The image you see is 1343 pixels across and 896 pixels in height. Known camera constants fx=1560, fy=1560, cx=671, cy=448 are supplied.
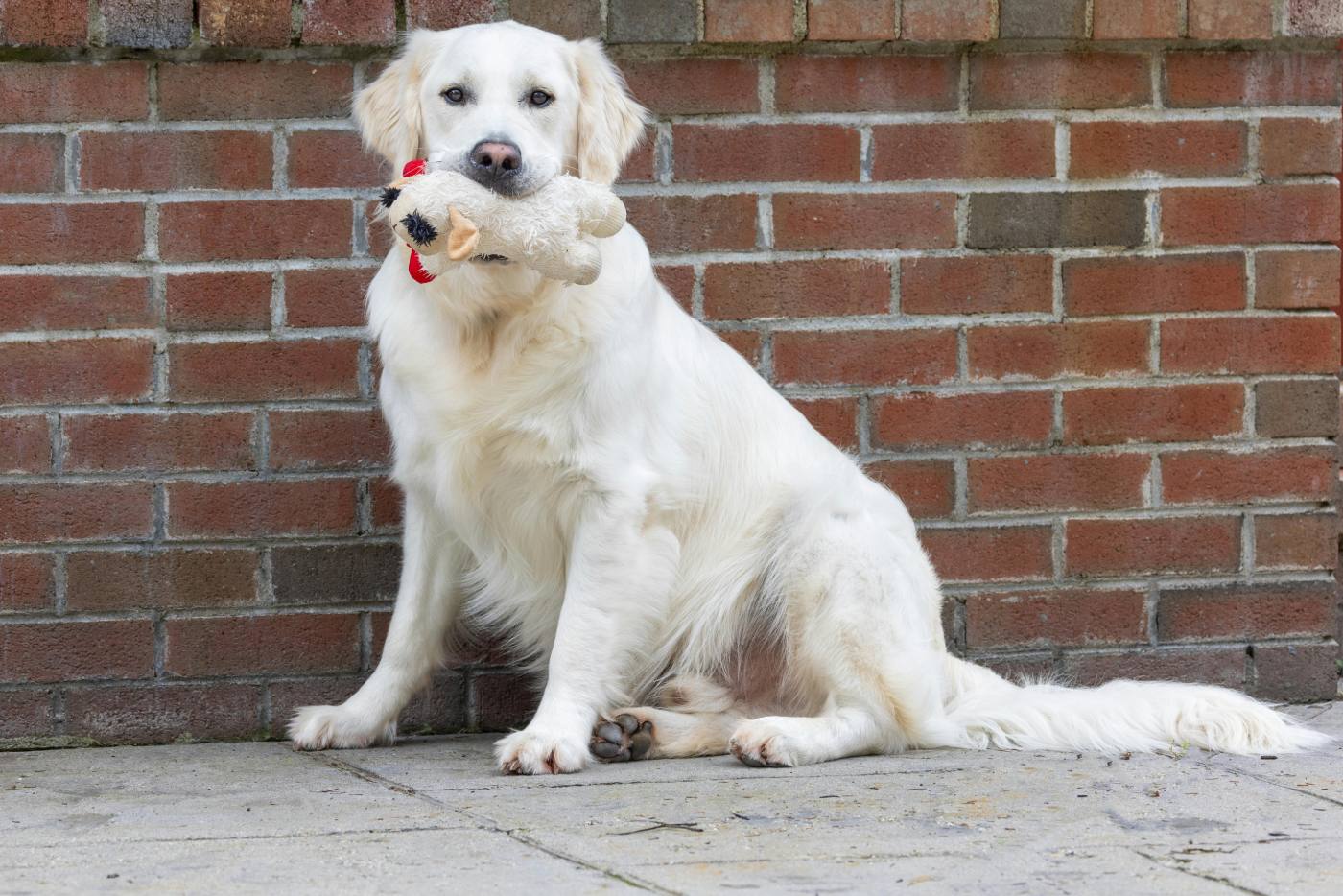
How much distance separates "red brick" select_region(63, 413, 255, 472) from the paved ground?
69 centimetres

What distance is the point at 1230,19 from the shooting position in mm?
3684

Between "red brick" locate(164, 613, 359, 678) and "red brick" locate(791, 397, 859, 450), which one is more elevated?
"red brick" locate(791, 397, 859, 450)

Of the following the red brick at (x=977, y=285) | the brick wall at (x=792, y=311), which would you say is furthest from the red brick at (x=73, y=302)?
the red brick at (x=977, y=285)

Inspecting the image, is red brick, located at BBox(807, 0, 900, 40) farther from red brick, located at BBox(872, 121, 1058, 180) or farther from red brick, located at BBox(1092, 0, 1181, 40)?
Answer: red brick, located at BBox(1092, 0, 1181, 40)

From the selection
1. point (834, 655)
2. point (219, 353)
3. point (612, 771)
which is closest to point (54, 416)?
point (219, 353)

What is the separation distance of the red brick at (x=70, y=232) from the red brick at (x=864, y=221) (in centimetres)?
148

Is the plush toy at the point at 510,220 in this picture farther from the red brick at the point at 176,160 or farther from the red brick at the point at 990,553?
the red brick at the point at 990,553

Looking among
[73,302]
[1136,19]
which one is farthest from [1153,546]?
[73,302]

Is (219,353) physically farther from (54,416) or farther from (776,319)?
(776,319)

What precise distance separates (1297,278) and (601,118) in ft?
5.84

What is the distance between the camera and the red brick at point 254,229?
3.54 m

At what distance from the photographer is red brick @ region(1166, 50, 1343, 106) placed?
374cm

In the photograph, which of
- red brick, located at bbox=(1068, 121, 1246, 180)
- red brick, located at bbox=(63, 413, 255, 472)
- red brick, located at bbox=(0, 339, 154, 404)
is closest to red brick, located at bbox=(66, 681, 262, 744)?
red brick, located at bbox=(63, 413, 255, 472)

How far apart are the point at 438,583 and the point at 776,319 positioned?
1009mm
